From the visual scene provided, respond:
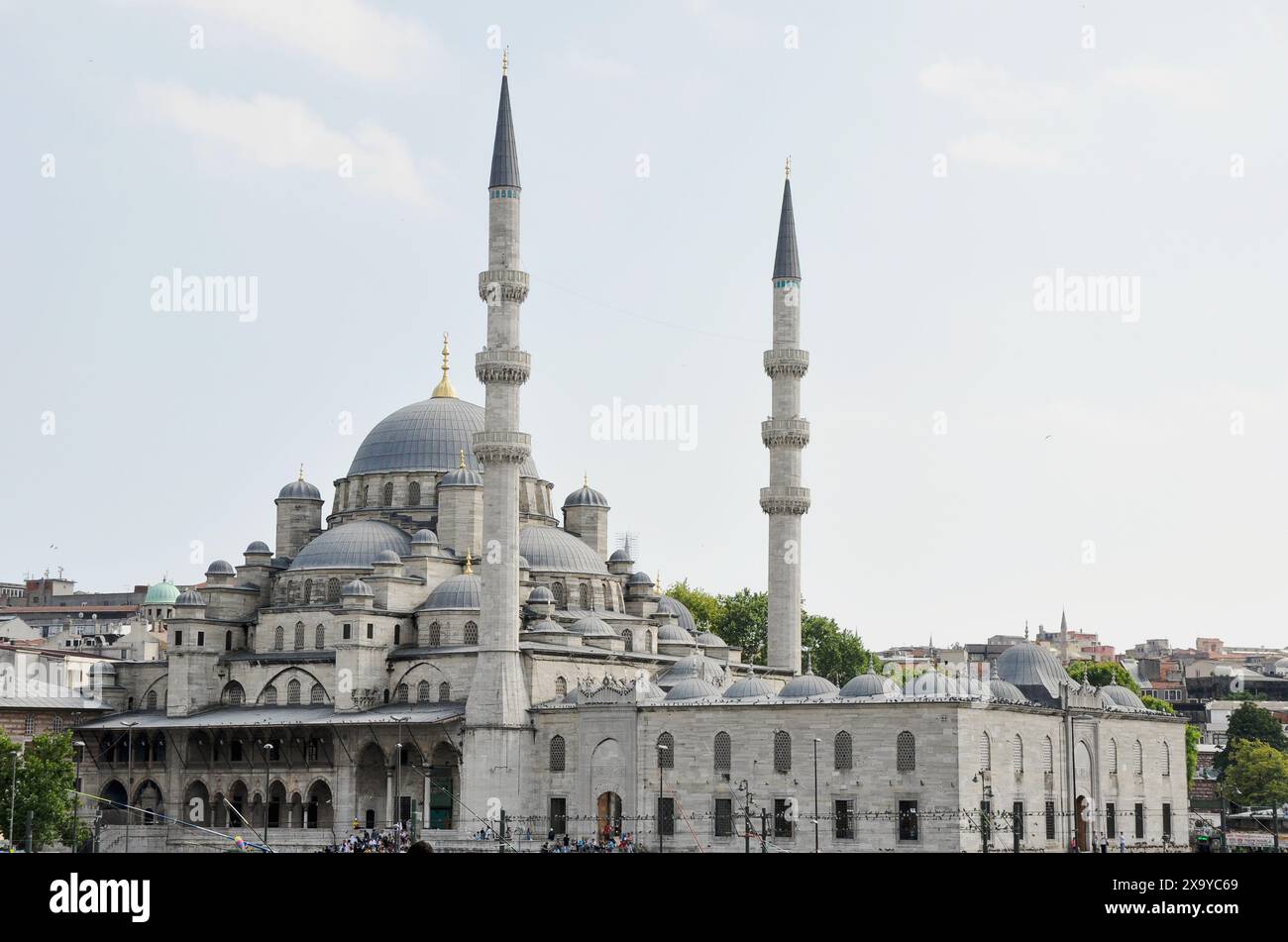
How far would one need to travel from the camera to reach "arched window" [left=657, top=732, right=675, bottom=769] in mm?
55938

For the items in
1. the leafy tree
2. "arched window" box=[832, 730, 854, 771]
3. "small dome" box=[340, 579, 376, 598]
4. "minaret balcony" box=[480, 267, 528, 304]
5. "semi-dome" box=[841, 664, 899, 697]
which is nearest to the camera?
"arched window" box=[832, 730, 854, 771]

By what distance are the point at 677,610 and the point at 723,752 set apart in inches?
818

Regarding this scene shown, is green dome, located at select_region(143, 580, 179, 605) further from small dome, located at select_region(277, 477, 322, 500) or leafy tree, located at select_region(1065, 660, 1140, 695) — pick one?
leafy tree, located at select_region(1065, 660, 1140, 695)

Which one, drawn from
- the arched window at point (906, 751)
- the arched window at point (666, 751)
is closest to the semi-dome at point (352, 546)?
the arched window at point (666, 751)

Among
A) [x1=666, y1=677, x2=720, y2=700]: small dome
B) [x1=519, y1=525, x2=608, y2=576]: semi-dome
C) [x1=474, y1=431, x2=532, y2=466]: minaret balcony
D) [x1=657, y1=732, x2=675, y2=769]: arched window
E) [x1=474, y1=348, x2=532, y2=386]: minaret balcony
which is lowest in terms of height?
[x1=657, y1=732, x2=675, y2=769]: arched window

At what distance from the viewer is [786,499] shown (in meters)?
65.8

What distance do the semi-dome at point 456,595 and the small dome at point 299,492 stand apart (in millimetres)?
10914

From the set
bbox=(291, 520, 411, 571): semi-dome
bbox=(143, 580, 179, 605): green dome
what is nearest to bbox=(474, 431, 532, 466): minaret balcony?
bbox=(291, 520, 411, 571): semi-dome

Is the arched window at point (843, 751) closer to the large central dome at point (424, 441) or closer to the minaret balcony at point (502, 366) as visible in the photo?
the minaret balcony at point (502, 366)

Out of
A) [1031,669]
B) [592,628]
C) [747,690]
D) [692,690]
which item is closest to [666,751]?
[692,690]

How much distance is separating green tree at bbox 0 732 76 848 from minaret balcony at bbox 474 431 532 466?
52.2ft

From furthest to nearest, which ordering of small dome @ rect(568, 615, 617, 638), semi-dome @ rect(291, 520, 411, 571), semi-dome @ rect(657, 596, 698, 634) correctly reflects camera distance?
semi-dome @ rect(657, 596, 698, 634), semi-dome @ rect(291, 520, 411, 571), small dome @ rect(568, 615, 617, 638)
